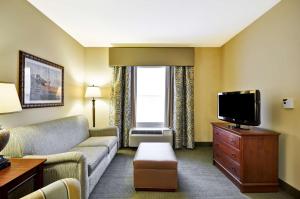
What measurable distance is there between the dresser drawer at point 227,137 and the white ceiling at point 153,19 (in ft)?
6.18

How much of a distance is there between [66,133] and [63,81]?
1.16 metres

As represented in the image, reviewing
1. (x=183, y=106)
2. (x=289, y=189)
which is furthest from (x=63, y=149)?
(x=289, y=189)

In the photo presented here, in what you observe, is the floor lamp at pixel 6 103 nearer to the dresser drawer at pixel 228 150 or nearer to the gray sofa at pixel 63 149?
the gray sofa at pixel 63 149

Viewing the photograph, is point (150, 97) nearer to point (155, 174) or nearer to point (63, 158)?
point (155, 174)

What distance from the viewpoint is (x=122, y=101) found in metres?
4.98

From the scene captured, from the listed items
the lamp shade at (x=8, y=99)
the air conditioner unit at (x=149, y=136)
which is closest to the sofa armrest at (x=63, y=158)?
the lamp shade at (x=8, y=99)

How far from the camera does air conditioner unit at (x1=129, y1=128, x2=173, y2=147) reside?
15.2 feet

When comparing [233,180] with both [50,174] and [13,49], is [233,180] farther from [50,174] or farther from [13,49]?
[13,49]

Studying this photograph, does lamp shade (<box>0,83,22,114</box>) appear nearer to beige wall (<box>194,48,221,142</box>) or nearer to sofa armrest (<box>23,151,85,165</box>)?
sofa armrest (<box>23,151,85,165</box>)

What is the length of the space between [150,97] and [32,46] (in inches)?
116

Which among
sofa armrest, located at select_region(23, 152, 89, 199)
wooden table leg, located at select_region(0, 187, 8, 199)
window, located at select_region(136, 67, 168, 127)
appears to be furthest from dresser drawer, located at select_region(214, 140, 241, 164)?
wooden table leg, located at select_region(0, 187, 8, 199)

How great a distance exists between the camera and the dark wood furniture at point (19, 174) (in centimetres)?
140

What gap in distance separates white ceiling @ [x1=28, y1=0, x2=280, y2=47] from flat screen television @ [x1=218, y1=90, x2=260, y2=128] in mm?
1270

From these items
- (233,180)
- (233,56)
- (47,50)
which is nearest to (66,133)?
(47,50)
